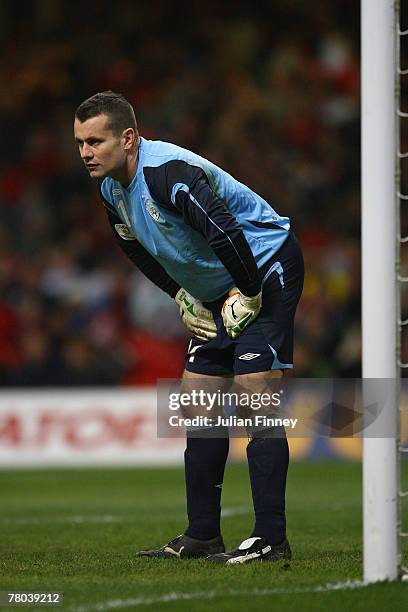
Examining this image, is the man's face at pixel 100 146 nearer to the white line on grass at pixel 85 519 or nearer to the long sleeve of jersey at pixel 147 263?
the long sleeve of jersey at pixel 147 263

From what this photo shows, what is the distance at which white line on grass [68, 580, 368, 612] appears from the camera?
4.09m

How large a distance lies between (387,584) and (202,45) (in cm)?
1300

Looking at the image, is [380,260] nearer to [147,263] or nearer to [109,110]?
[109,110]

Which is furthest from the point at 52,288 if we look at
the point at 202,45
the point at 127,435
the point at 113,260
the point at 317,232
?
the point at 202,45

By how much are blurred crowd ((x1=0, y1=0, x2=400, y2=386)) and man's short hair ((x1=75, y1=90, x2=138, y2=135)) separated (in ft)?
25.6

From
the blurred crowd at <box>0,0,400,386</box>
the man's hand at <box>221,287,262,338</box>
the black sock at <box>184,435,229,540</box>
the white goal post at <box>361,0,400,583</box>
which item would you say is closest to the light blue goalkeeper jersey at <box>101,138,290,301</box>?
the man's hand at <box>221,287,262,338</box>

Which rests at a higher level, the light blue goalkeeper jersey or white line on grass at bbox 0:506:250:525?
the light blue goalkeeper jersey

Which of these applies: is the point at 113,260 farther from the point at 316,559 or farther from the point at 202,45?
the point at 316,559

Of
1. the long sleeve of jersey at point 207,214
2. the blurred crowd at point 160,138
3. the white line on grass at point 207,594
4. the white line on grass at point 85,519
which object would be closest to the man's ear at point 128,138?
the long sleeve of jersey at point 207,214

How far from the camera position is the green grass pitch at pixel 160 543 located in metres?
4.23

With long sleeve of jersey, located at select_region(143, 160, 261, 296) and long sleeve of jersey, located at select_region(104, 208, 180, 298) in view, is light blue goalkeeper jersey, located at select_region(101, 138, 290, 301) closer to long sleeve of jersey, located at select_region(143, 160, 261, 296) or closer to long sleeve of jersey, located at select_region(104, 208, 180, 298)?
long sleeve of jersey, located at select_region(143, 160, 261, 296)

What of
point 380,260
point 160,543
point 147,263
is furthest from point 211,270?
point 160,543

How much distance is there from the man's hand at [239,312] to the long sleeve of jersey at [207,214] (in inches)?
1.8

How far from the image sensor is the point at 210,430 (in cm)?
559
